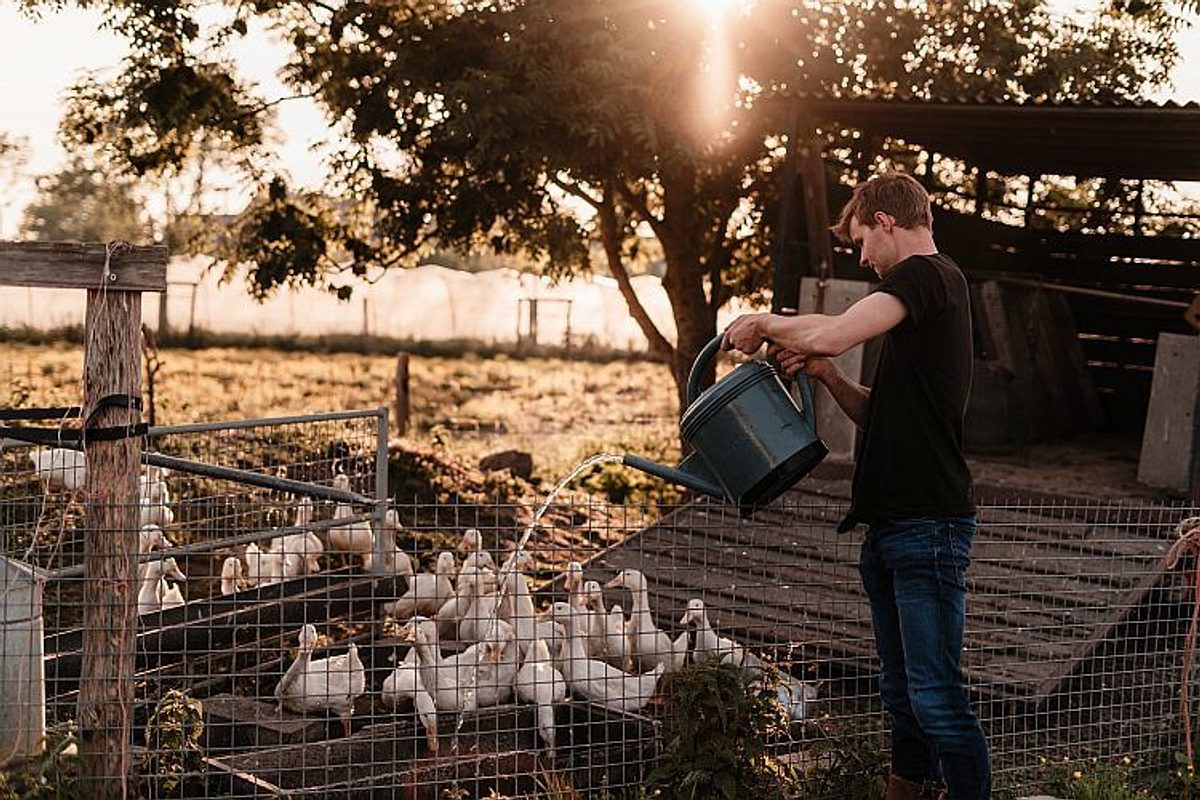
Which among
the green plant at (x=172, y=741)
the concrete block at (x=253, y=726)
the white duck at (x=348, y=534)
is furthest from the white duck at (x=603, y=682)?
the white duck at (x=348, y=534)

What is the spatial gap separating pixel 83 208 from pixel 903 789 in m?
58.1

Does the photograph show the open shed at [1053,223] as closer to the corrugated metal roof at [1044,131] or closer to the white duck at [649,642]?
the corrugated metal roof at [1044,131]

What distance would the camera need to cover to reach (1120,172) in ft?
46.8

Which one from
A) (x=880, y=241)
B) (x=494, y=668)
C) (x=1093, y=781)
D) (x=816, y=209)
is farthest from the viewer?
(x=816, y=209)

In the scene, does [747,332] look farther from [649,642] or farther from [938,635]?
[649,642]

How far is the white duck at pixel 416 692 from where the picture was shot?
5.96 metres

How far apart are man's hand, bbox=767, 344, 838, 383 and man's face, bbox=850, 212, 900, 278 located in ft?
1.12

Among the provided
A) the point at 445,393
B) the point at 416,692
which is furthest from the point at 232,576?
the point at 445,393

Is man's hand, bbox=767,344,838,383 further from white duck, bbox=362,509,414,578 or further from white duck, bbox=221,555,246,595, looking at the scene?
white duck, bbox=221,555,246,595

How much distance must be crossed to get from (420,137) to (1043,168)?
5942 millimetres

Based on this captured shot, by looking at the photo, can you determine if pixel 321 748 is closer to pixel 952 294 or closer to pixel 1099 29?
pixel 952 294

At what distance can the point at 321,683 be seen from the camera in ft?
22.5

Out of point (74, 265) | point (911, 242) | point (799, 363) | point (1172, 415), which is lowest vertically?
point (1172, 415)

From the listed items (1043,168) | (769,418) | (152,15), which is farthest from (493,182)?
(769,418)
